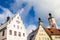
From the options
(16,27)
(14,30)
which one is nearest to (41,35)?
(16,27)

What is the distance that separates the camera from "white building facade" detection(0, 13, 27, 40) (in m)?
51.2

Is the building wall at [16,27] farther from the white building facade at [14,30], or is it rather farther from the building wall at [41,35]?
the building wall at [41,35]

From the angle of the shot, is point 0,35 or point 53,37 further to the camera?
point 53,37

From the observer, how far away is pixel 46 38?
193ft

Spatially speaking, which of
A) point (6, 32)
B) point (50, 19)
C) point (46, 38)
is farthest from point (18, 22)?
point (50, 19)

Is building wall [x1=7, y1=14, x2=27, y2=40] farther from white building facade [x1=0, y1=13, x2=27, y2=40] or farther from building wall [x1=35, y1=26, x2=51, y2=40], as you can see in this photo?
building wall [x1=35, y1=26, x2=51, y2=40]

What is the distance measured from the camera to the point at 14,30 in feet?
175

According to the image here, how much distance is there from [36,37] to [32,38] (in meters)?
2.86

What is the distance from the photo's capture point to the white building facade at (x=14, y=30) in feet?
168

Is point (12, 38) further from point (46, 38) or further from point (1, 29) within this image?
point (46, 38)

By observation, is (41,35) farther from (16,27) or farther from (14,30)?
(14,30)

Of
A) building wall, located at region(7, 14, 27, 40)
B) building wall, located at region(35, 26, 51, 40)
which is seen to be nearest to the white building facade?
building wall, located at region(7, 14, 27, 40)

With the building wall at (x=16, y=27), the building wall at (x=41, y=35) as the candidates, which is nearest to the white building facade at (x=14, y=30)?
the building wall at (x=16, y=27)

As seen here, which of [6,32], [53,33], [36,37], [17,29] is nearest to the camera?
[6,32]
